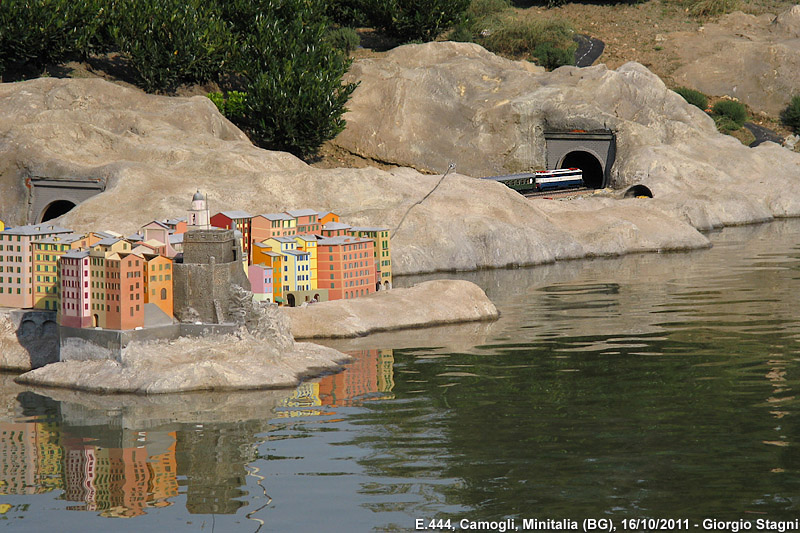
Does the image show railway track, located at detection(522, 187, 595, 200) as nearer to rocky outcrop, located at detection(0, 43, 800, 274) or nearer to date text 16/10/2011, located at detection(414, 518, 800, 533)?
rocky outcrop, located at detection(0, 43, 800, 274)

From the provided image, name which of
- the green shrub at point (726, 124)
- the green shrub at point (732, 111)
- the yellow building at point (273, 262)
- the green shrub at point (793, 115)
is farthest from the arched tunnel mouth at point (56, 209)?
the green shrub at point (793, 115)

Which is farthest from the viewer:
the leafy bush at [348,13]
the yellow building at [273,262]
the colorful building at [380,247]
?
the leafy bush at [348,13]

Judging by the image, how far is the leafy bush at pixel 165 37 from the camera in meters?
97.1

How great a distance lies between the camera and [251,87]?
319 ft

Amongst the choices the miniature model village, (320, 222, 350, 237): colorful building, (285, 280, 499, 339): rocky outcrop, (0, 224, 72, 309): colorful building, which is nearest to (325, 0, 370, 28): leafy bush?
(320, 222, 350, 237): colorful building

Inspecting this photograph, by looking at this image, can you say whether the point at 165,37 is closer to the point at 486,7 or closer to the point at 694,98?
the point at 486,7

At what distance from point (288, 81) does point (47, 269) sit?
1847 inches

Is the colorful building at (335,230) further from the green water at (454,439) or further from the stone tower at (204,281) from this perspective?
the stone tower at (204,281)

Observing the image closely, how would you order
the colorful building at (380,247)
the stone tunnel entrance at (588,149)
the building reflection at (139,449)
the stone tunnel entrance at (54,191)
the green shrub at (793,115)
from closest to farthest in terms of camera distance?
the building reflection at (139,449), the colorful building at (380,247), the stone tunnel entrance at (54,191), the stone tunnel entrance at (588,149), the green shrub at (793,115)

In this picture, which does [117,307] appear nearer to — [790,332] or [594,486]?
[594,486]

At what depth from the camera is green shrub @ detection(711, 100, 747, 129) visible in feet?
408

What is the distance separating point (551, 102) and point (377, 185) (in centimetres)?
3266

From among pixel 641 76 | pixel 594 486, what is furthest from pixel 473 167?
pixel 594 486

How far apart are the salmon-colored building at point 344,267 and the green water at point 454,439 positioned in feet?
15.8
